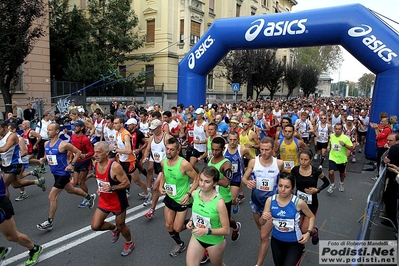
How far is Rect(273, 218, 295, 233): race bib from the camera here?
300cm

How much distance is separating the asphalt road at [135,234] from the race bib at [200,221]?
1.09 metres

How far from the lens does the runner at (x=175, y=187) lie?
12.9 feet

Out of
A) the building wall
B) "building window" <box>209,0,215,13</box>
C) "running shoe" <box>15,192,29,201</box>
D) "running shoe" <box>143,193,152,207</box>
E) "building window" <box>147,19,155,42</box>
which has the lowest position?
"running shoe" <box>15,192,29,201</box>

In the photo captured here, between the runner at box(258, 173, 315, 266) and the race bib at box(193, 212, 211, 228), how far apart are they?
0.61 m

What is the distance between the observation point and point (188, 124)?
9.32 m

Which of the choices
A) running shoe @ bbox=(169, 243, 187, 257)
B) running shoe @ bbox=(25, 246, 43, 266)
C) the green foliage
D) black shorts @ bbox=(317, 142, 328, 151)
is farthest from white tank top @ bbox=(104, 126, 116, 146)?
the green foliage

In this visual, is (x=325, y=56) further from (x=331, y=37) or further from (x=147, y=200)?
(x=147, y=200)

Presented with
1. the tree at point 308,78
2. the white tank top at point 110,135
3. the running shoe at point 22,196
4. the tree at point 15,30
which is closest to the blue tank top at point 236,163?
the white tank top at point 110,135

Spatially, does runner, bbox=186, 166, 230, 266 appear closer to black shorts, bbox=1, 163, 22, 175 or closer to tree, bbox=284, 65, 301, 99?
black shorts, bbox=1, 163, 22, 175

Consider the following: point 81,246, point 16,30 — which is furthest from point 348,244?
point 16,30

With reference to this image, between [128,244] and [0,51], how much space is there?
10.4 m

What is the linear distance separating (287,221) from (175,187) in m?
1.54

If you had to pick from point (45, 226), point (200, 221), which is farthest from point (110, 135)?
point (200, 221)

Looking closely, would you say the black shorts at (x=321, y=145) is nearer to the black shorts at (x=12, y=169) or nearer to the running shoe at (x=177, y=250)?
the running shoe at (x=177, y=250)
